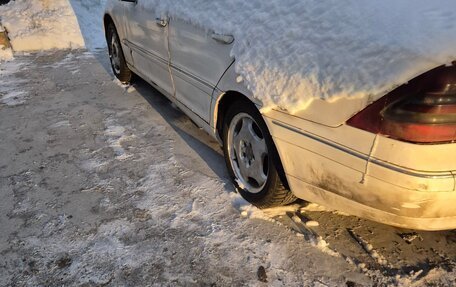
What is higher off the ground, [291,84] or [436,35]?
[436,35]

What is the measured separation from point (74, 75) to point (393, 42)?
525 cm

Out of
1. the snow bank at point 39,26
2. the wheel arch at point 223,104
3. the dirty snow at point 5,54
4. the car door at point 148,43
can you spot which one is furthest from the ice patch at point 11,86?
the wheel arch at point 223,104

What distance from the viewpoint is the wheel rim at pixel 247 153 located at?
2705mm

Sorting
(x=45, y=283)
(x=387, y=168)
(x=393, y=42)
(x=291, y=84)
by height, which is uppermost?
(x=393, y=42)

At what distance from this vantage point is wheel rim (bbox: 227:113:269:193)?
106 inches

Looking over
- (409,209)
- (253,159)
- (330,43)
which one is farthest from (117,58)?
(409,209)

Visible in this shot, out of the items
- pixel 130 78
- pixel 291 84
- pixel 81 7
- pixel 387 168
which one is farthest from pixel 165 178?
pixel 81 7

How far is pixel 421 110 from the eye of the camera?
5.69ft

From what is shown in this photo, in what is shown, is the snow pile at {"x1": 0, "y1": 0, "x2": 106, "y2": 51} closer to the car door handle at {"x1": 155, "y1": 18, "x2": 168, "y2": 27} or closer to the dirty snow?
the dirty snow

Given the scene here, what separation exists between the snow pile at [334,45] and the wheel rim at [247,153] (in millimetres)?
405

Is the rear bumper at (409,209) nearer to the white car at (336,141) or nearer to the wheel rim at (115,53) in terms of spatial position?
the white car at (336,141)

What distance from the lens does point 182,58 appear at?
3266 mm

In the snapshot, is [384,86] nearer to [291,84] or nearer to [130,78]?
[291,84]

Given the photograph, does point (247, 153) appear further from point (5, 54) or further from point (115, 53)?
point (5, 54)
